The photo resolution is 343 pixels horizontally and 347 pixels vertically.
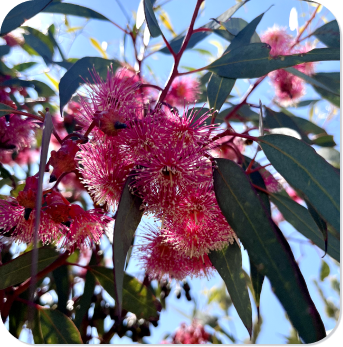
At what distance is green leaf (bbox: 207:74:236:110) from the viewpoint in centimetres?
66

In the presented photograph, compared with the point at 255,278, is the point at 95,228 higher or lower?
higher

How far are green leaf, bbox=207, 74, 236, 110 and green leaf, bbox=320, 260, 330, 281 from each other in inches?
29.2

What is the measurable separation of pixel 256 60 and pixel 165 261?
1.51 feet

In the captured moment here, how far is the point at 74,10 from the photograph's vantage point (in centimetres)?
89

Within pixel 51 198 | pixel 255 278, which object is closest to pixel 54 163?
pixel 51 198

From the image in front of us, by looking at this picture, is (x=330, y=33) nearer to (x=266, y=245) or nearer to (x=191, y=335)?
(x=266, y=245)

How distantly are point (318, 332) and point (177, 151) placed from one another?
34 cm

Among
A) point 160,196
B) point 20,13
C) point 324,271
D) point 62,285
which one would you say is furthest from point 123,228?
point 324,271

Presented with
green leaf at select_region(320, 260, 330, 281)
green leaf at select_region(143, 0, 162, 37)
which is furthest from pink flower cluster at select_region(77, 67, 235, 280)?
green leaf at select_region(320, 260, 330, 281)

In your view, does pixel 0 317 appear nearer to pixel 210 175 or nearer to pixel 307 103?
pixel 210 175

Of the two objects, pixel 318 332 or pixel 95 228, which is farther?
pixel 95 228

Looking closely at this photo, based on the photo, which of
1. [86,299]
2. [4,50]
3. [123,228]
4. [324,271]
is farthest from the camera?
[324,271]

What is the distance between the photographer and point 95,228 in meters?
0.59

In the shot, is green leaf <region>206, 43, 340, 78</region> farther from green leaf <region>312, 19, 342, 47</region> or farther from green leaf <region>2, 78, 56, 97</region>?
green leaf <region>2, 78, 56, 97</region>
